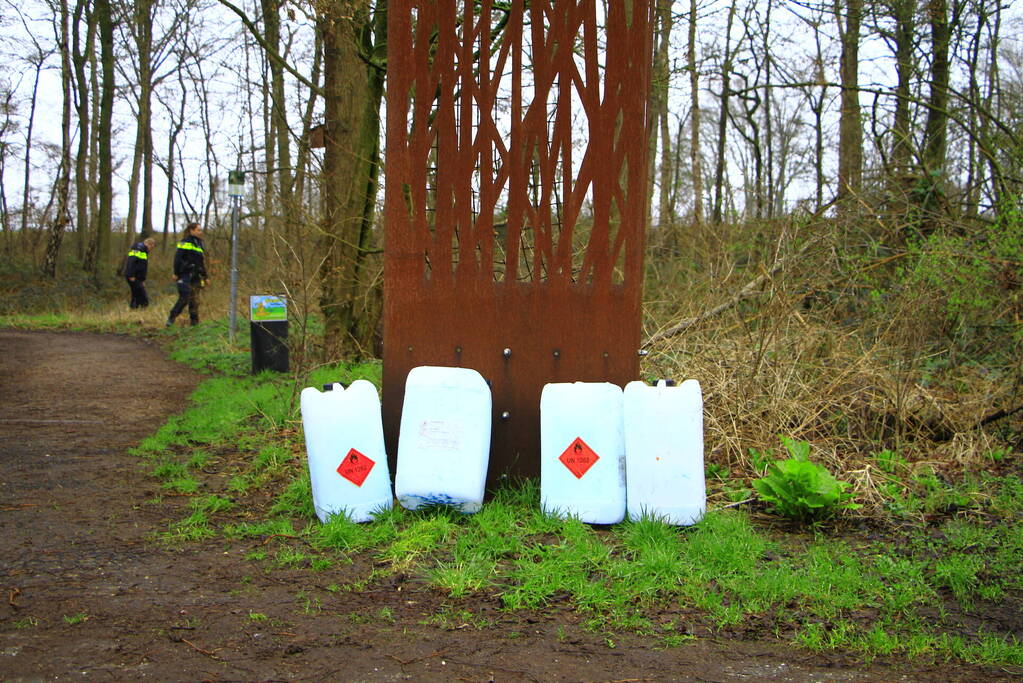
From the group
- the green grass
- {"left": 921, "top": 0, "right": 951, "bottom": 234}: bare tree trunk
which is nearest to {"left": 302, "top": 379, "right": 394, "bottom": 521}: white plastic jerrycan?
the green grass

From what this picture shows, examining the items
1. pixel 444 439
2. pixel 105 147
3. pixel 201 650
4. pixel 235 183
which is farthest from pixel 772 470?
pixel 105 147

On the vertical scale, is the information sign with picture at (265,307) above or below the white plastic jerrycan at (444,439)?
above

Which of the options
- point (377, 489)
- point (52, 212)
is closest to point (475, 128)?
point (377, 489)

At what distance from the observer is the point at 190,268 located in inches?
606

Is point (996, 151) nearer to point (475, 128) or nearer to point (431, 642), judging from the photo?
point (475, 128)

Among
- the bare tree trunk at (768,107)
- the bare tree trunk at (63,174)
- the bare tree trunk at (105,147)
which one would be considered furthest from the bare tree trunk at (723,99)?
the bare tree trunk at (63,174)

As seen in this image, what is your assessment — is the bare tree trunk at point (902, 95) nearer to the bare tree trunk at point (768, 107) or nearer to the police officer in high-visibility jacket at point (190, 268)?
the bare tree trunk at point (768, 107)

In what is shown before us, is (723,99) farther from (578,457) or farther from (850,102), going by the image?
(578,457)

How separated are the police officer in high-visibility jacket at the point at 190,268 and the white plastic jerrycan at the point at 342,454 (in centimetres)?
1108

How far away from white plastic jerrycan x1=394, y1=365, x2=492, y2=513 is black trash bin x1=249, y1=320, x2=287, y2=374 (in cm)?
558

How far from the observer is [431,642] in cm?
343

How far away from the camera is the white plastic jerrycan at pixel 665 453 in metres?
4.79

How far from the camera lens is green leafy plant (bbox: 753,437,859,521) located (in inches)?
196

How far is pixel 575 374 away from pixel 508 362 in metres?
0.41
